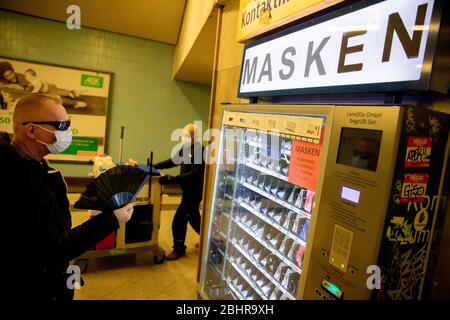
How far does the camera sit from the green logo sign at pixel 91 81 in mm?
6652

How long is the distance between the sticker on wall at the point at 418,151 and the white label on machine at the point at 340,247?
1.26 ft

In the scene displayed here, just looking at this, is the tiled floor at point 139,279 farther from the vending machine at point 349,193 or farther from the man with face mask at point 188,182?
the vending machine at point 349,193

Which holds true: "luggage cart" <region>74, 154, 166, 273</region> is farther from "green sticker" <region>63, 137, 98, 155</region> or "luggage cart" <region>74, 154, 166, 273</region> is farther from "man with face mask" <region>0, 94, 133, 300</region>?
"green sticker" <region>63, 137, 98, 155</region>

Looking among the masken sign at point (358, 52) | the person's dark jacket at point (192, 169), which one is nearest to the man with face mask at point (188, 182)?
the person's dark jacket at point (192, 169)

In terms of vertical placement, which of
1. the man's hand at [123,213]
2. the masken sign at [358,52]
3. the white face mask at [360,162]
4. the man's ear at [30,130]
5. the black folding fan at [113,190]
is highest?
the masken sign at [358,52]

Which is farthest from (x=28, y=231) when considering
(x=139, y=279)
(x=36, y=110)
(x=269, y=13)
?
(x=139, y=279)

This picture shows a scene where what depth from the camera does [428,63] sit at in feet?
3.92

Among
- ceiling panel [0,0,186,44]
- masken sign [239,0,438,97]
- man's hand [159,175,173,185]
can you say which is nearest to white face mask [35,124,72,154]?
masken sign [239,0,438,97]

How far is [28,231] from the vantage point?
1263mm

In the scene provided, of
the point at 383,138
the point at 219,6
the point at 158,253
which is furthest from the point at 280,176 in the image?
the point at 158,253

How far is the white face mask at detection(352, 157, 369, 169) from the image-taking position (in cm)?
131

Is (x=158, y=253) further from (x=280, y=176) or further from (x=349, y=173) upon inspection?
Answer: (x=349, y=173)

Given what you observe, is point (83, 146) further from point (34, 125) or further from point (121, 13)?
point (34, 125)

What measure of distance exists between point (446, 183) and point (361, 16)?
850mm
